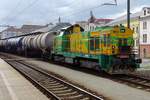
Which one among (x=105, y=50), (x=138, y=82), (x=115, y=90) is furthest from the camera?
(x=105, y=50)

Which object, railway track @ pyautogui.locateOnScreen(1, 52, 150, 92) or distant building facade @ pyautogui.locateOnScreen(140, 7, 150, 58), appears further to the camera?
distant building facade @ pyautogui.locateOnScreen(140, 7, 150, 58)

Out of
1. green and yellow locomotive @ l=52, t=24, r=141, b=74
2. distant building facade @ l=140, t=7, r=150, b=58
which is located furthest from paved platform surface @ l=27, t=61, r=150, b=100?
distant building facade @ l=140, t=7, r=150, b=58

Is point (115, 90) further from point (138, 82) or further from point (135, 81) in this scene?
point (135, 81)

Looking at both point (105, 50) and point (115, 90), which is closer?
point (115, 90)

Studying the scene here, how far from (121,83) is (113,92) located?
11.2 ft

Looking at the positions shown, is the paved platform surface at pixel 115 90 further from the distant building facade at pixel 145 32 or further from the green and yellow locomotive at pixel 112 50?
the distant building facade at pixel 145 32

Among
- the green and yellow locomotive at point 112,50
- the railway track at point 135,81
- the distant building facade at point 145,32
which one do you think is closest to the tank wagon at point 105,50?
the green and yellow locomotive at point 112,50

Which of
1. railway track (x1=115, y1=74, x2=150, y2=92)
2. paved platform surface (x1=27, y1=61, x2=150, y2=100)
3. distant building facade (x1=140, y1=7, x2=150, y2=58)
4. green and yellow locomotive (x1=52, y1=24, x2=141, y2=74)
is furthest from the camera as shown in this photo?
distant building facade (x1=140, y1=7, x2=150, y2=58)

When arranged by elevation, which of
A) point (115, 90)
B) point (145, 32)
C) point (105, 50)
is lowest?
point (115, 90)

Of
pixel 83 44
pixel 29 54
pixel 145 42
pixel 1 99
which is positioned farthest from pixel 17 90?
pixel 145 42

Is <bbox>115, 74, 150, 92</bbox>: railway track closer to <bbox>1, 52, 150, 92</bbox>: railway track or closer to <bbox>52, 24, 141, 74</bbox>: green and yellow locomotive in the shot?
<bbox>1, 52, 150, 92</bbox>: railway track

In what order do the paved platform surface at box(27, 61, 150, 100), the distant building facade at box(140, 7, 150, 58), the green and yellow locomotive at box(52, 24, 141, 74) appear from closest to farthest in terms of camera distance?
the paved platform surface at box(27, 61, 150, 100)
the green and yellow locomotive at box(52, 24, 141, 74)
the distant building facade at box(140, 7, 150, 58)

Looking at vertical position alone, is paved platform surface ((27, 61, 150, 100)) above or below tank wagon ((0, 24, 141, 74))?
below

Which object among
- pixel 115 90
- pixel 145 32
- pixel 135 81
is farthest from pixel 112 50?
pixel 145 32
